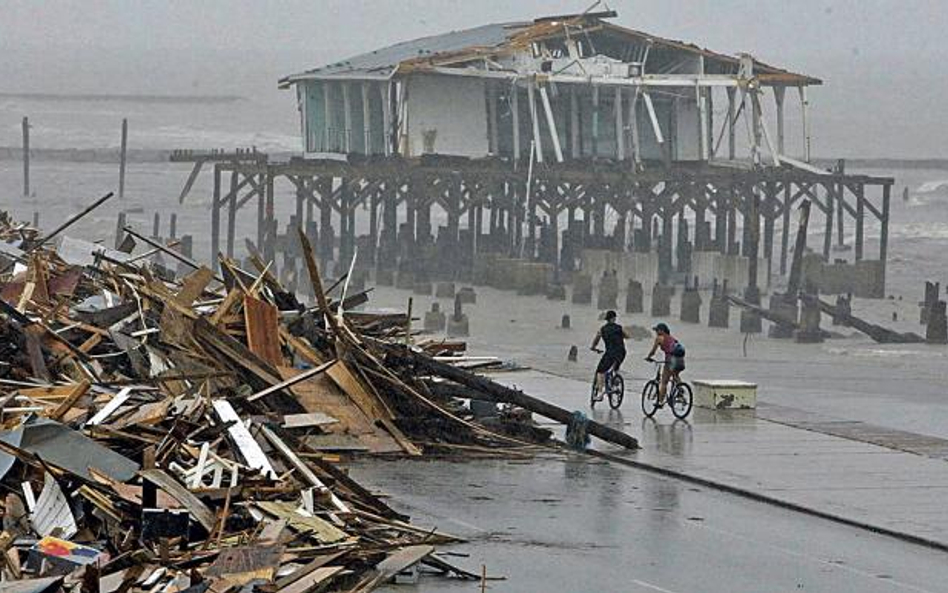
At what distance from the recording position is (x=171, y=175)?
11488cm

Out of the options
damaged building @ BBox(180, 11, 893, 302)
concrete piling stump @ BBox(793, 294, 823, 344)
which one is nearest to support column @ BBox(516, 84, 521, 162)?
damaged building @ BBox(180, 11, 893, 302)

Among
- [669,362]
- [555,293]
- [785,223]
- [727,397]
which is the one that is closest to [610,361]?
[669,362]

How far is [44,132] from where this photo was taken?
146 meters

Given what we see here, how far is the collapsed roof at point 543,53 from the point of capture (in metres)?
64.8

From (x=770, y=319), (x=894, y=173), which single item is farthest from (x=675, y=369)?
(x=894, y=173)

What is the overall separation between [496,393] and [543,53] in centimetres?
4144

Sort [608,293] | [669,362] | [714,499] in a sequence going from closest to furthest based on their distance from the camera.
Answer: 1. [714,499]
2. [669,362]
3. [608,293]

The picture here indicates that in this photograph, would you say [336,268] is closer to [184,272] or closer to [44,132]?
[184,272]

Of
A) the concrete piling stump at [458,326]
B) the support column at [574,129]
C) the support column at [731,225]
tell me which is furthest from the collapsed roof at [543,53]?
the concrete piling stump at [458,326]

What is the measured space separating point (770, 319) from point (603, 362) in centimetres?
2084

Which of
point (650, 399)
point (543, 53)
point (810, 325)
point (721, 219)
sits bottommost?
point (810, 325)

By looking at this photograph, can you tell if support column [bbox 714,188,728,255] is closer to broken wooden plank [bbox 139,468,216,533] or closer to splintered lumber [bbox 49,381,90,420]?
splintered lumber [bbox 49,381,90,420]

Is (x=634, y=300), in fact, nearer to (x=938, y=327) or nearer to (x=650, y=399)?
(x=938, y=327)

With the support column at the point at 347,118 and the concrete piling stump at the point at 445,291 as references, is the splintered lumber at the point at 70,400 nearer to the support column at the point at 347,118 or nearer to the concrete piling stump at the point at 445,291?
the concrete piling stump at the point at 445,291
